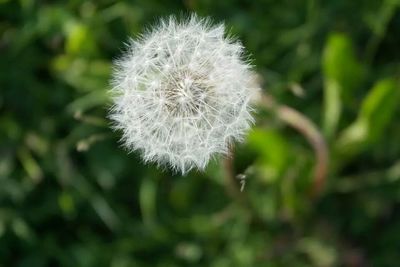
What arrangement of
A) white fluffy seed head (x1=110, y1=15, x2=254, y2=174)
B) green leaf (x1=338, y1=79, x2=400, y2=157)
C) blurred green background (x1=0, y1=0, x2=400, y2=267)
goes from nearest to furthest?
white fluffy seed head (x1=110, y1=15, x2=254, y2=174) < green leaf (x1=338, y1=79, x2=400, y2=157) < blurred green background (x1=0, y1=0, x2=400, y2=267)

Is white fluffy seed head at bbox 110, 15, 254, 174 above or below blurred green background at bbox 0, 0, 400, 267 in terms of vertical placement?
below

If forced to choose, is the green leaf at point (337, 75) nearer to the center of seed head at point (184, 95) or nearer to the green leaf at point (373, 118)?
the green leaf at point (373, 118)

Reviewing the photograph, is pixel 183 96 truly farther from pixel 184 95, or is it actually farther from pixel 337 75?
pixel 337 75

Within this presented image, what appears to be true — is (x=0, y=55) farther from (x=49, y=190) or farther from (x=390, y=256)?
(x=390, y=256)

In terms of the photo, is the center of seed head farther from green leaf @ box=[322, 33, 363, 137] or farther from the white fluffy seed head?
green leaf @ box=[322, 33, 363, 137]

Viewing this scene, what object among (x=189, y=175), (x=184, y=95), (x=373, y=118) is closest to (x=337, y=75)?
(x=373, y=118)

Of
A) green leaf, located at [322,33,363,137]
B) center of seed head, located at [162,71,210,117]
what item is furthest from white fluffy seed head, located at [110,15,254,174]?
green leaf, located at [322,33,363,137]

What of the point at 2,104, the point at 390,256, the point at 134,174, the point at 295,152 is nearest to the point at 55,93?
the point at 2,104
